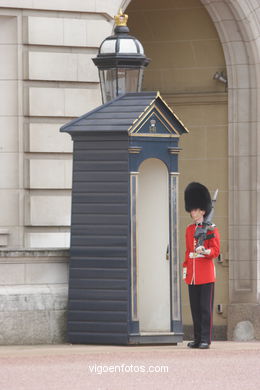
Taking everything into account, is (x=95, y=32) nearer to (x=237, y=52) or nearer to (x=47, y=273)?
(x=237, y=52)

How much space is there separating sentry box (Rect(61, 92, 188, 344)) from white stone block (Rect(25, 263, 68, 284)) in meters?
0.50

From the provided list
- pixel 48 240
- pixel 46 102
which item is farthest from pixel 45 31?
pixel 48 240

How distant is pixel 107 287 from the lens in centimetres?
1277

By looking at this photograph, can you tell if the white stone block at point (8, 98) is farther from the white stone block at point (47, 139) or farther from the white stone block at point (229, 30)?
the white stone block at point (229, 30)

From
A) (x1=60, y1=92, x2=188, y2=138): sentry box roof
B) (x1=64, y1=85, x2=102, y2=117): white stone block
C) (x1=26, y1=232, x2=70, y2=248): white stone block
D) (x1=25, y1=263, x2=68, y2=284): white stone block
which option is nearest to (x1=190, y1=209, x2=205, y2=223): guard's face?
(x1=60, y1=92, x2=188, y2=138): sentry box roof

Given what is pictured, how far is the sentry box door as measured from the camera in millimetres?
13125

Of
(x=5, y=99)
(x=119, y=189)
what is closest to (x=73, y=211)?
(x=119, y=189)

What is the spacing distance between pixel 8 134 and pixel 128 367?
13.2 feet

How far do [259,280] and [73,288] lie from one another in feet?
13.9

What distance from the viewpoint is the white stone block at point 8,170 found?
47.8 feet

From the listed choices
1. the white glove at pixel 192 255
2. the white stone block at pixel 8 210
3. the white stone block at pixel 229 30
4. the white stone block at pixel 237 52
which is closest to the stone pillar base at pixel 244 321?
the white stone block at pixel 237 52

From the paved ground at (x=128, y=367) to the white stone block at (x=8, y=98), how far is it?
104 inches

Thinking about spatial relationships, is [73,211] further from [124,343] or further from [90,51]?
[90,51]

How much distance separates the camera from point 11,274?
13289mm
